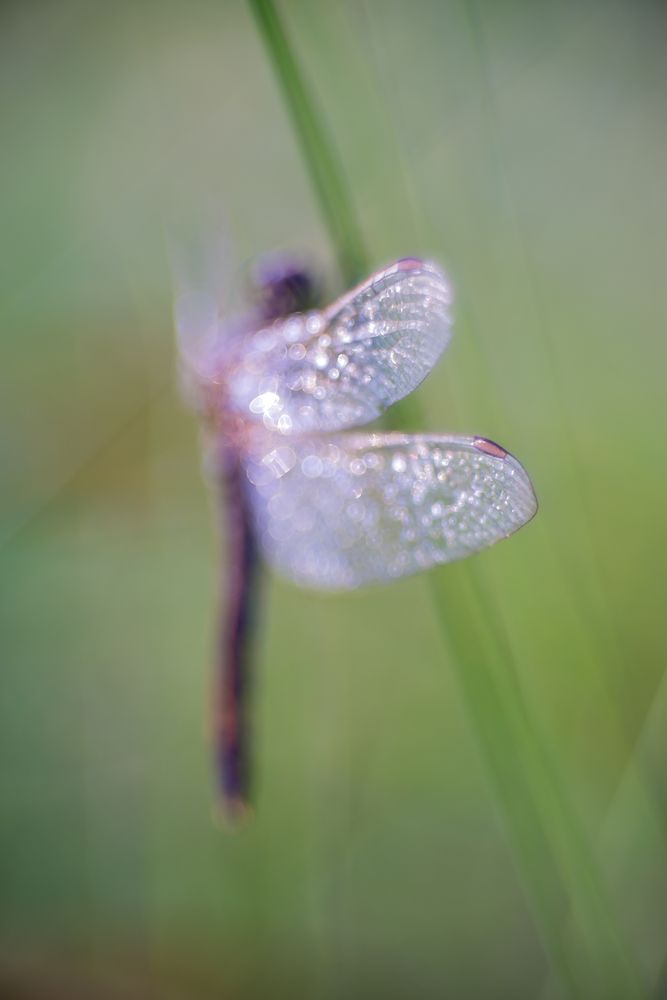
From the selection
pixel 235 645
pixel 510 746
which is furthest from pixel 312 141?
pixel 235 645

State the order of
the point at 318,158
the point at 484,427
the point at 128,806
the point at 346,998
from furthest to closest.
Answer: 1. the point at 128,806
2. the point at 346,998
3. the point at 484,427
4. the point at 318,158

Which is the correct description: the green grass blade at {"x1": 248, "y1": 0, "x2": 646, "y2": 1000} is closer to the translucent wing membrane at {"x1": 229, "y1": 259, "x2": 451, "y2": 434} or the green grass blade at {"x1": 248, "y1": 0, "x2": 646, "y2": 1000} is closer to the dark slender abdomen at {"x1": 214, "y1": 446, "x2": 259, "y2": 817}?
the translucent wing membrane at {"x1": 229, "y1": 259, "x2": 451, "y2": 434}

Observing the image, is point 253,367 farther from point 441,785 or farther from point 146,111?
point 146,111

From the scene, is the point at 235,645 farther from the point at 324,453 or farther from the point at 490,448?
the point at 490,448

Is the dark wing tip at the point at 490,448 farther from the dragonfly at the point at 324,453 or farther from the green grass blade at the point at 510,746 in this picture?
the green grass blade at the point at 510,746

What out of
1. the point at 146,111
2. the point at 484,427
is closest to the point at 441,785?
the point at 484,427

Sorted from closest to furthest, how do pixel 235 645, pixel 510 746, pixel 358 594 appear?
pixel 510 746 < pixel 235 645 < pixel 358 594

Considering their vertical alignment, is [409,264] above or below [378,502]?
above
